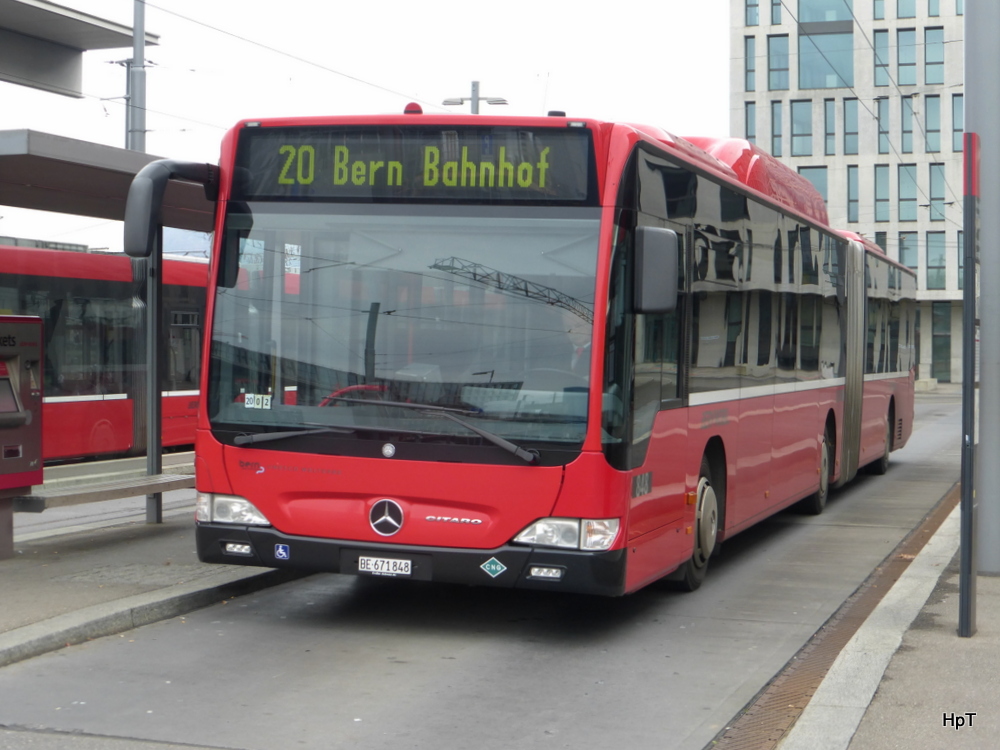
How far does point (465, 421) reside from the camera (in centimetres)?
695

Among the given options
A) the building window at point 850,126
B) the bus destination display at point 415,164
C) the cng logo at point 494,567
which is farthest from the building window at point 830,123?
the cng logo at point 494,567

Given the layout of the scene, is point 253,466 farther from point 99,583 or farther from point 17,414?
point 17,414

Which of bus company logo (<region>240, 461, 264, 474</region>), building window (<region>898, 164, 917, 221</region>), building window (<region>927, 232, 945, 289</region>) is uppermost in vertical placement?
building window (<region>898, 164, 917, 221</region>)

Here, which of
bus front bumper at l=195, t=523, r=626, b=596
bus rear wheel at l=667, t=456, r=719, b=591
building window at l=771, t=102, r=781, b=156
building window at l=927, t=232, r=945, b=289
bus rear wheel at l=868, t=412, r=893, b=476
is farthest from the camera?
building window at l=927, t=232, r=945, b=289

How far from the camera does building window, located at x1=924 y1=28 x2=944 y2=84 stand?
61.8m

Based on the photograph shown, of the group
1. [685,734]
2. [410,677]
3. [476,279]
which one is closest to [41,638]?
[410,677]

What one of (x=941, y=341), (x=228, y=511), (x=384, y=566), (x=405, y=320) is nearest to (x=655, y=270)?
(x=405, y=320)

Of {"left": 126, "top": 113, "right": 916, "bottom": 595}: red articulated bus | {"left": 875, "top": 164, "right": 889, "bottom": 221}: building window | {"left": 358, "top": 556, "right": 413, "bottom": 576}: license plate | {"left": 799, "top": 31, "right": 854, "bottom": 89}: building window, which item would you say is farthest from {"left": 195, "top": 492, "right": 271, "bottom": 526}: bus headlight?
{"left": 875, "top": 164, "right": 889, "bottom": 221}: building window

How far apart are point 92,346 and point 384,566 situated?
494 inches

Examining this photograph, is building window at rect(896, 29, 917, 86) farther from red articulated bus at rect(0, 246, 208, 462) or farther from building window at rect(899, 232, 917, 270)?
red articulated bus at rect(0, 246, 208, 462)

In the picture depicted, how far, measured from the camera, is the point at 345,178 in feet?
24.1

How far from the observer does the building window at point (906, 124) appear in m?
62.5

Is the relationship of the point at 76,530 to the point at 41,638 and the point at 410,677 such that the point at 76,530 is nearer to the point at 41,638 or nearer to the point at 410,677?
the point at 41,638

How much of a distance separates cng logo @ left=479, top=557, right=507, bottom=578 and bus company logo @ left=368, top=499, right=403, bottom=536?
0.54 m
